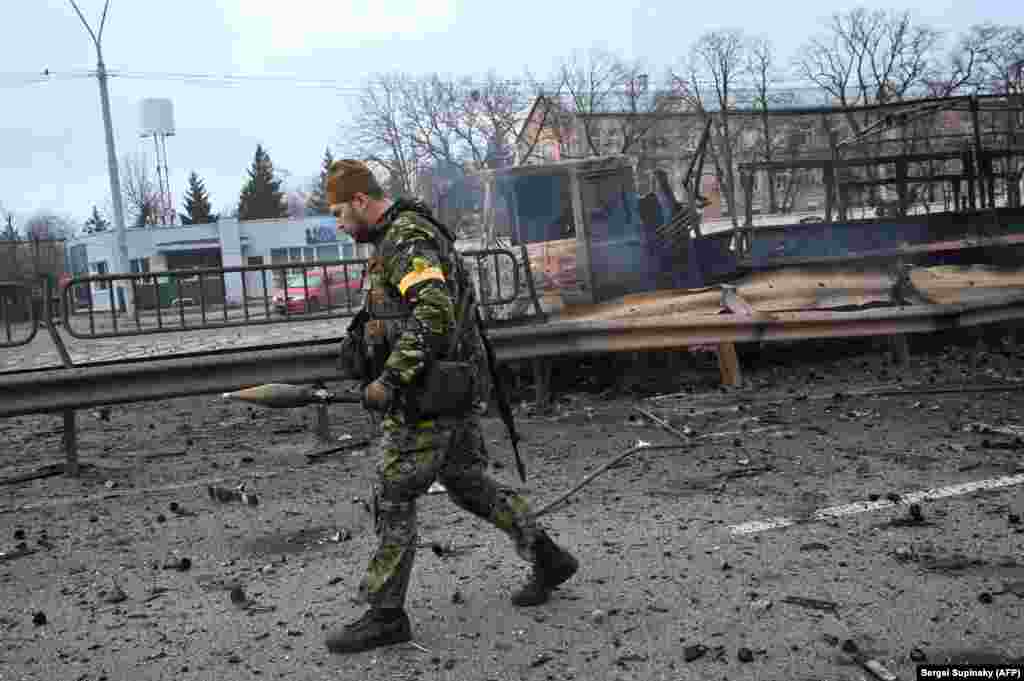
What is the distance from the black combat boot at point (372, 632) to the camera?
3494 millimetres

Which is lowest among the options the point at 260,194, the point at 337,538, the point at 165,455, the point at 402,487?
the point at 337,538

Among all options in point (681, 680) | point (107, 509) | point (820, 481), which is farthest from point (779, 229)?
point (681, 680)

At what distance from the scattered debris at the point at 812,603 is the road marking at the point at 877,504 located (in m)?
0.82

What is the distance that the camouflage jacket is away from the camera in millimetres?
3570

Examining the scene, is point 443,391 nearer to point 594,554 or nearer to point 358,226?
point 358,226

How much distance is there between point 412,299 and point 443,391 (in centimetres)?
35

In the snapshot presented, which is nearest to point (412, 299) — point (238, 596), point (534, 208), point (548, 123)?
point (238, 596)

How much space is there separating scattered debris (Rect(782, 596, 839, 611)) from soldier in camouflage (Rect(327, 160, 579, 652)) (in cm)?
83

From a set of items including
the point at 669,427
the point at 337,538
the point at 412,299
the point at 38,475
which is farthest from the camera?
the point at 669,427

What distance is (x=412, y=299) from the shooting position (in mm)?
3600

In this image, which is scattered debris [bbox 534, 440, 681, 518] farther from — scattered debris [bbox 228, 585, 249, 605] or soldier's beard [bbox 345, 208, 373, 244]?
soldier's beard [bbox 345, 208, 373, 244]

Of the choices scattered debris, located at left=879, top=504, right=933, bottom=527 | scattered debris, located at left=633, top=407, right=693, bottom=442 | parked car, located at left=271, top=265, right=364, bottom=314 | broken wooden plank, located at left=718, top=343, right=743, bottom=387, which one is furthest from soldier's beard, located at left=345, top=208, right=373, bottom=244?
parked car, located at left=271, top=265, right=364, bottom=314

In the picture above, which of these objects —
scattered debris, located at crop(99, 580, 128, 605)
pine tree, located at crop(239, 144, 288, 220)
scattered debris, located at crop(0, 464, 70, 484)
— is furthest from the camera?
pine tree, located at crop(239, 144, 288, 220)

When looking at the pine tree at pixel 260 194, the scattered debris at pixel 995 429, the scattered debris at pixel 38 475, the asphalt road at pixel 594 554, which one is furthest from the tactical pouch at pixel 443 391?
the pine tree at pixel 260 194
